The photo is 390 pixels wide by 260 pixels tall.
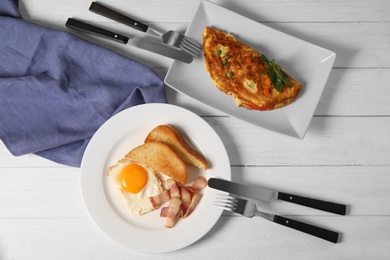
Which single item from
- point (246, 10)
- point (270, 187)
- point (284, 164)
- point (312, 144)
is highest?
point (246, 10)

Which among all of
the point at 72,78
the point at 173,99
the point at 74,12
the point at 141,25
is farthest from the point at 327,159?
the point at 74,12

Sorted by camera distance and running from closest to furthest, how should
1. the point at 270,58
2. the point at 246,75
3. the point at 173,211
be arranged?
1. the point at 173,211
2. the point at 246,75
3. the point at 270,58

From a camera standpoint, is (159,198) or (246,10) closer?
(159,198)

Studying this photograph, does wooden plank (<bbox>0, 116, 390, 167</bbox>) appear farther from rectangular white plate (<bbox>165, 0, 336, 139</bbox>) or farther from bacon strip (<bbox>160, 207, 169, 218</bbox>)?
bacon strip (<bbox>160, 207, 169, 218</bbox>)

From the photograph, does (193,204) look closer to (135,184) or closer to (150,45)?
(135,184)

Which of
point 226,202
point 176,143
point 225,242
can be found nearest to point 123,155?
point 176,143

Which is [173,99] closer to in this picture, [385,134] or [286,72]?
[286,72]

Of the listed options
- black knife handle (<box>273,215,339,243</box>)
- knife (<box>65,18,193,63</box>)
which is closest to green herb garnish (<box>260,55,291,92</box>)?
knife (<box>65,18,193,63</box>)
